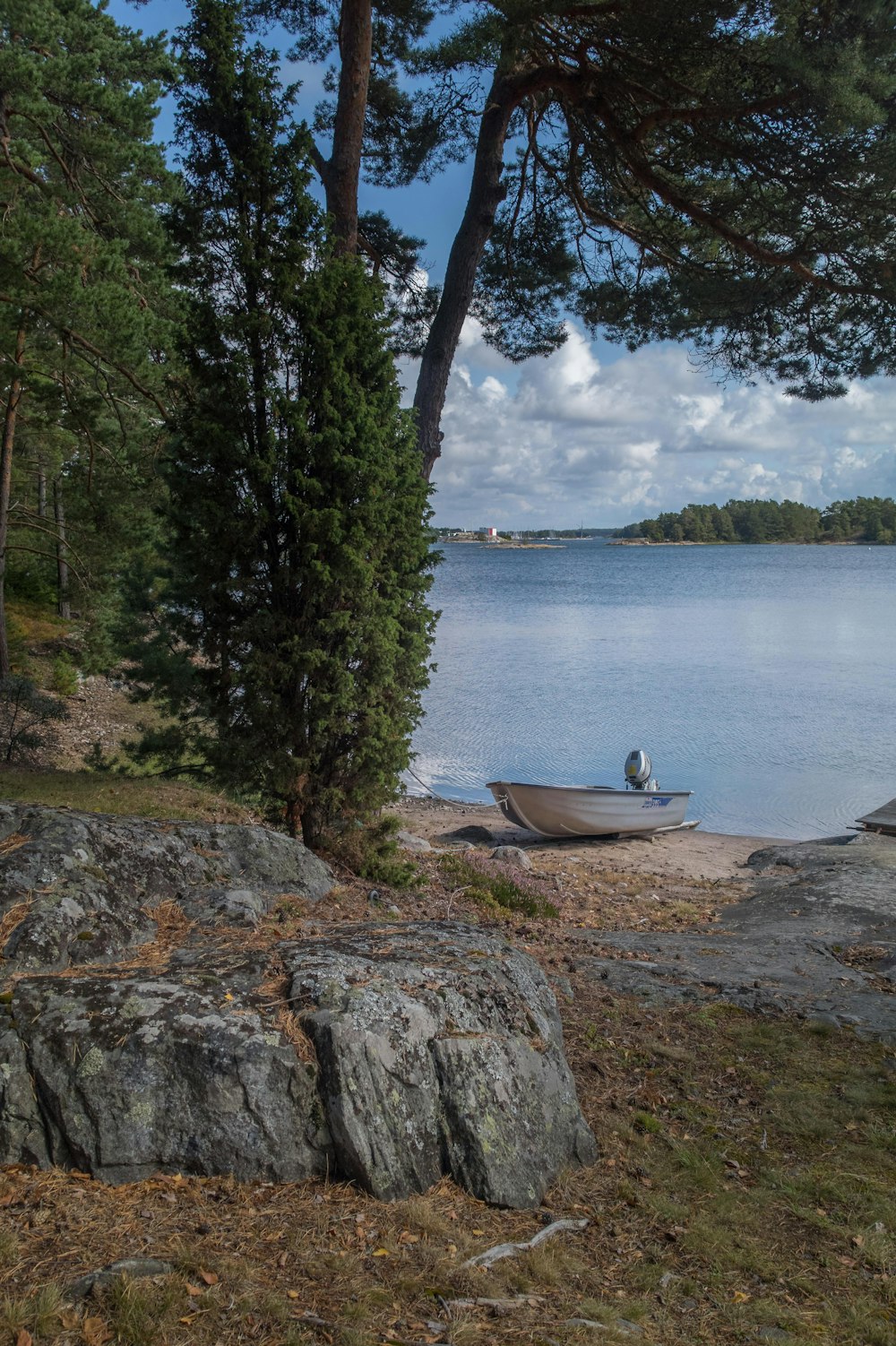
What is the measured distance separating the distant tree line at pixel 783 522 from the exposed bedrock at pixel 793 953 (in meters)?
144

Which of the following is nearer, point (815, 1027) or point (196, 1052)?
point (196, 1052)

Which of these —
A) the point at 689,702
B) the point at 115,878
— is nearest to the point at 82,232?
the point at 115,878

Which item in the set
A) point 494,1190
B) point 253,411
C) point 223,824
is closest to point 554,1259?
point 494,1190

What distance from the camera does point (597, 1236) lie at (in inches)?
137

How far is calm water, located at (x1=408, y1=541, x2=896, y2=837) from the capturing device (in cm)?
2144

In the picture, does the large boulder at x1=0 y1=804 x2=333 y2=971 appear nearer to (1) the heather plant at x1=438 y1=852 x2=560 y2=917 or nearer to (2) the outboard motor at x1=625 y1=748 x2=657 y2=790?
(1) the heather plant at x1=438 y1=852 x2=560 y2=917

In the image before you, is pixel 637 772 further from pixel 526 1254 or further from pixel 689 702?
pixel 689 702

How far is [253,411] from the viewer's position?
7312 millimetres

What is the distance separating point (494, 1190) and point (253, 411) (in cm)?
575

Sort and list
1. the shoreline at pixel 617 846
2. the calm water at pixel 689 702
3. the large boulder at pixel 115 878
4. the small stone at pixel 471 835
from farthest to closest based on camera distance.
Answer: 1. the calm water at pixel 689 702
2. the small stone at pixel 471 835
3. the shoreline at pixel 617 846
4. the large boulder at pixel 115 878

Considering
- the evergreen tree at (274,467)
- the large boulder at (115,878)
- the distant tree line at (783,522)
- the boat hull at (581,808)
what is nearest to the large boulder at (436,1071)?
the large boulder at (115,878)

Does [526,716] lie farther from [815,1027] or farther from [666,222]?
[815,1027]

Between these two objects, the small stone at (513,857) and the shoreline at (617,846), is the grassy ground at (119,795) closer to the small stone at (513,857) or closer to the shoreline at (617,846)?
the small stone at (513,857)

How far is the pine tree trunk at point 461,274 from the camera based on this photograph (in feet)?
35.5
